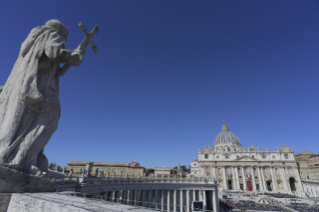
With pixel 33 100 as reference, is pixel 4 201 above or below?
below

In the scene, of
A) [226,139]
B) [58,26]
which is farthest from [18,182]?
[226,139]

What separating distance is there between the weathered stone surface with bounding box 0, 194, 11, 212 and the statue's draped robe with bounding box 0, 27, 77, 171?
3.09 ft

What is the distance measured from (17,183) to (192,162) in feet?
360

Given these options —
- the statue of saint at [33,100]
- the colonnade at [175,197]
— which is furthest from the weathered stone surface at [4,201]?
the colonnade at [175,197]

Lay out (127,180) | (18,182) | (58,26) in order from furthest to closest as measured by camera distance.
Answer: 1. (127,180)
2. (58,26)
3. (18,182)

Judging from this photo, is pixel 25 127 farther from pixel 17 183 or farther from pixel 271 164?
pixel 271 164

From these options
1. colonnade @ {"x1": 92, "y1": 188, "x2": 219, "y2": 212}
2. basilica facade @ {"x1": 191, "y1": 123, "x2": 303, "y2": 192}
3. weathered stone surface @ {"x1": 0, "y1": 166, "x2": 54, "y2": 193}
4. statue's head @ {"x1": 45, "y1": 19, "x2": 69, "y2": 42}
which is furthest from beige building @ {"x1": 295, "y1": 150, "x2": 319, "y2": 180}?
statue's head @ {"x1": 45, "y1": 19, "x2": 69, "y2": 42}

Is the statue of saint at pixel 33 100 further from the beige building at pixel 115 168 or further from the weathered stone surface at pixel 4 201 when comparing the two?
the beige building at pixel 115 168

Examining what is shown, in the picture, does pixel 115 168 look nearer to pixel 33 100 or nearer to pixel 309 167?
pixel 33 100

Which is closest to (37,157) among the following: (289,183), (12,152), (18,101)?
(12,152)

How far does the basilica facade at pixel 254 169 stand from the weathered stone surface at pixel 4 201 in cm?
8288

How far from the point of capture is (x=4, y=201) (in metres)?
4.72

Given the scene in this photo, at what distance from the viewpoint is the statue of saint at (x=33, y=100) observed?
227 inches

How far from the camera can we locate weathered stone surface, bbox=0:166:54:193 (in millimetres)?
4973
